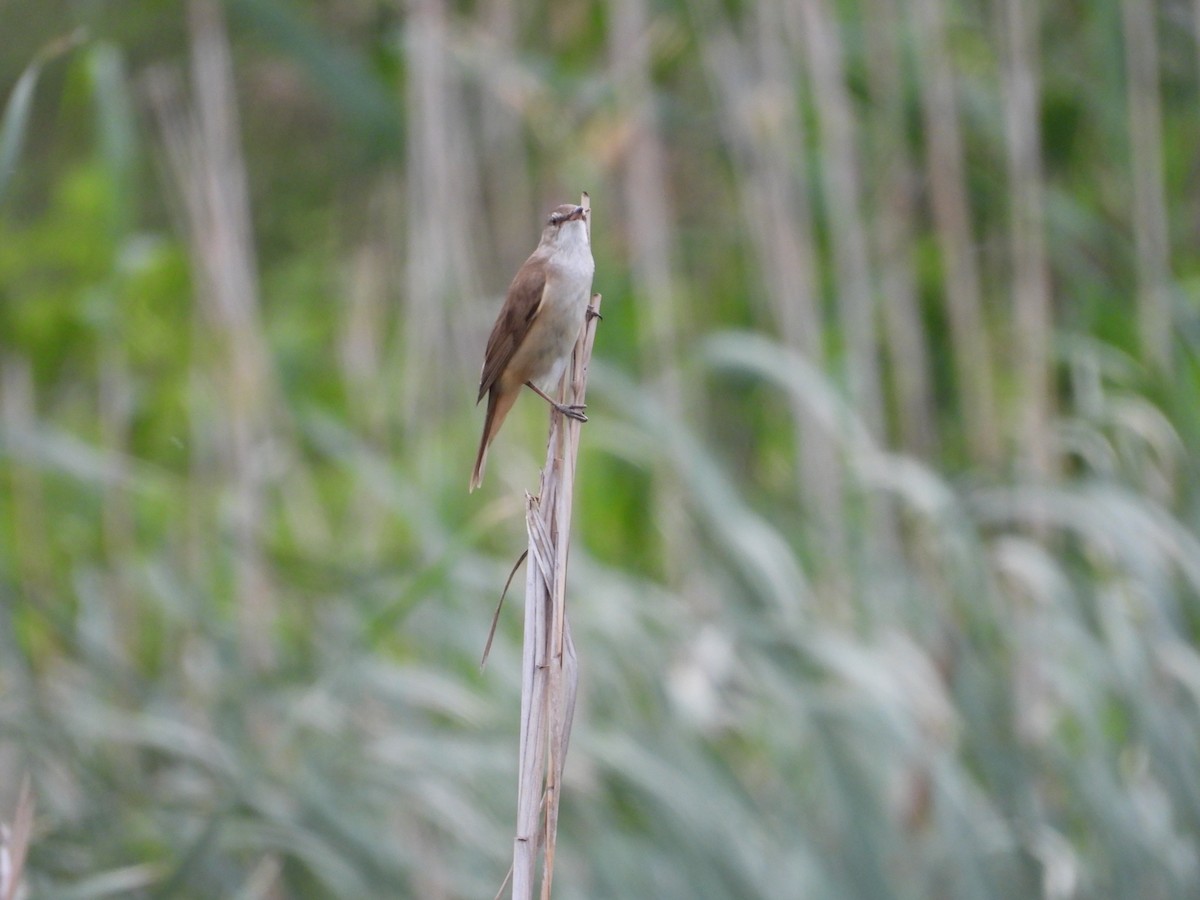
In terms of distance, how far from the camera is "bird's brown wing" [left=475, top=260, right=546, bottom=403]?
2215 mm

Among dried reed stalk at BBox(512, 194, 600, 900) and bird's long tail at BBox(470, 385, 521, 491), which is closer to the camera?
dried reed stalk at BBox(512, 194, 600, 900)

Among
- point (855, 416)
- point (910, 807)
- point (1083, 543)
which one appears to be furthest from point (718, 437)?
point (910, 807)

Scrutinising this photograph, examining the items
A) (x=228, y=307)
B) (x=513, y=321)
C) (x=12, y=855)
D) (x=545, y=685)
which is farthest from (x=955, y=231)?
(x=12, y=855)

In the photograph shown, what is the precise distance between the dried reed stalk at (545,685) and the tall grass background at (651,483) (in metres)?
0.54

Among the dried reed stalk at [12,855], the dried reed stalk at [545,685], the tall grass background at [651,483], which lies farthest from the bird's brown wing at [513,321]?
the dried reed stalk at [12,855]

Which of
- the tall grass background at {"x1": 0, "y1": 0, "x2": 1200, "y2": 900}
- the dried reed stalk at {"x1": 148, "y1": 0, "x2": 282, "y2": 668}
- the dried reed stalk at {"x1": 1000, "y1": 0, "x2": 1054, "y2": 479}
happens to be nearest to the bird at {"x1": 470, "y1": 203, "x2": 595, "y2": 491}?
the tall grass background at {"x1": 0, "y1": 0, "x2": 1200, "y2": 900}

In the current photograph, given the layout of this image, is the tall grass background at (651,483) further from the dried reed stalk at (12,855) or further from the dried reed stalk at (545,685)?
the dried reed stalk at (12,855)

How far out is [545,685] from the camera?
1.39 metres

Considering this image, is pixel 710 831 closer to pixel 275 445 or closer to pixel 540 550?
pixel 540 550

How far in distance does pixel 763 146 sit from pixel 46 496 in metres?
1.87

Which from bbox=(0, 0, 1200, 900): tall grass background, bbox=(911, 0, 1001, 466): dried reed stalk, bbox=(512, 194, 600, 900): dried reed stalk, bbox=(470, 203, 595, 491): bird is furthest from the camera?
bbox=(911, 0, 1001, 466): dried reed stalk

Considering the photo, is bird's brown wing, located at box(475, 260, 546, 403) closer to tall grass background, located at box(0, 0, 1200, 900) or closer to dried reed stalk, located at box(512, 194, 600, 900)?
tall grass background, located at box(0, 0, 1200, 900)

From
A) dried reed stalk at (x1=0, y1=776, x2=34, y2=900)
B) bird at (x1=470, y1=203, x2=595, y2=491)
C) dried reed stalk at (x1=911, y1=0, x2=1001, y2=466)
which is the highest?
dried reed stalk at (x1=911, y1=0, x2=1001, y2=466)

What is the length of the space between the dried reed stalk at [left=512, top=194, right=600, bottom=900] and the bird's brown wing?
0.78 metres
